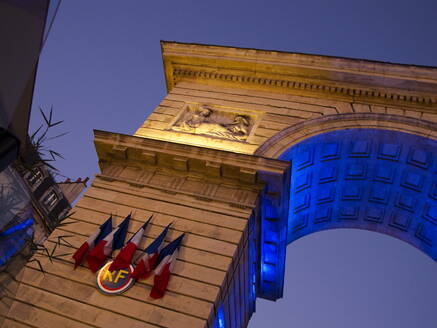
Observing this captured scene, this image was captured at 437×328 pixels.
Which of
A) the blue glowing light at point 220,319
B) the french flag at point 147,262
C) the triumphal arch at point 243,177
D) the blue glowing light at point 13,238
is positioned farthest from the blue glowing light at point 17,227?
the blue glowing light at point 220,319

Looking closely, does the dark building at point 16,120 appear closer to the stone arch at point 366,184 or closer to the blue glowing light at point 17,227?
the blue glowing light at point 17,227

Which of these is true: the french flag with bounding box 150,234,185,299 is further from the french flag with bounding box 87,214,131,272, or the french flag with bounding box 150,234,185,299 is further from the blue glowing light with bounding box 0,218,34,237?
the blue glowing light with bounding box 0,218,34,237

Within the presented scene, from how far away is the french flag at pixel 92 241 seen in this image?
10594 mm

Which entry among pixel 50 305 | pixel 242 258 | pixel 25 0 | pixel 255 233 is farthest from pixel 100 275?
pixel 25 0

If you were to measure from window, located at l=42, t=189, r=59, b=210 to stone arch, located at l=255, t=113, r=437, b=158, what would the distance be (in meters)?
35.9

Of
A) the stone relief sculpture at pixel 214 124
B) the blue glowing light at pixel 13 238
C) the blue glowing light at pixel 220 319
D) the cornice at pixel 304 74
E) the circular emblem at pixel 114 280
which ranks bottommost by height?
the blue glowing light at pixel 13 238

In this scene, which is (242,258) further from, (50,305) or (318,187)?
(318,187)

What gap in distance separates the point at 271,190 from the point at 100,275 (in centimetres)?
581

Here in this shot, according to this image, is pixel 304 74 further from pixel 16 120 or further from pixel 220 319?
pixel 16 120

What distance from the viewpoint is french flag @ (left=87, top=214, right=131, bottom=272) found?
10500 mm

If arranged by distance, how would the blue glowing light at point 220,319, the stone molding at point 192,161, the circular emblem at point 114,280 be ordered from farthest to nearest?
the stone molding at point 192,161 → the blue glowing light at point 220,319 → the circular emblem at point 114,280

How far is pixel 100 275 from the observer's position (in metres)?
10.4

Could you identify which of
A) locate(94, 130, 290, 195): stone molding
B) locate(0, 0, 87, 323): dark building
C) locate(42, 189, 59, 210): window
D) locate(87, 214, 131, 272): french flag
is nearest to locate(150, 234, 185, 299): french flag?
locate(87, 214, 131, 272): french flag

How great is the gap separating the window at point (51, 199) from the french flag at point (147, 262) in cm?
3694
